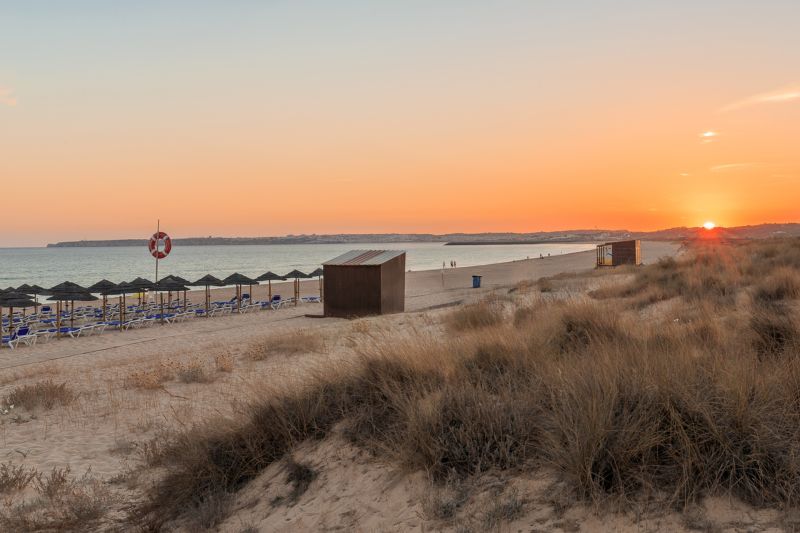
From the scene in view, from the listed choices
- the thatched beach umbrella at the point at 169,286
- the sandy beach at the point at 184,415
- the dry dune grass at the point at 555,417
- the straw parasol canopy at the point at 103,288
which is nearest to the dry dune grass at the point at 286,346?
the sandy beach at the point at 184,415

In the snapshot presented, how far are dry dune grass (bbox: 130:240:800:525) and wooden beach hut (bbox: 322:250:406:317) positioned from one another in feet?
45.1

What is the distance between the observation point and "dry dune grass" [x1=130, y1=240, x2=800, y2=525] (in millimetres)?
3104

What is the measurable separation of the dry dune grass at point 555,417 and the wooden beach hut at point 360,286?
13734mm

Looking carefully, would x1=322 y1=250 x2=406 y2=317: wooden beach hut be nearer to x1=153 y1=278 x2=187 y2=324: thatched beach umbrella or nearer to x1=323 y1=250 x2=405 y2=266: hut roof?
x1=323 y1=250 x2=405 y2=266: hut roof

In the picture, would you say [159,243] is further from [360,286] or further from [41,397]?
[41,397]

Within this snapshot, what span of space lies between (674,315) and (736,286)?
3.69m

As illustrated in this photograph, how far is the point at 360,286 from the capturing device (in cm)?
2008

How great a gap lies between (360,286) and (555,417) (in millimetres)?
16705

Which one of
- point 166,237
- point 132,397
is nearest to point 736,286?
point 132,397

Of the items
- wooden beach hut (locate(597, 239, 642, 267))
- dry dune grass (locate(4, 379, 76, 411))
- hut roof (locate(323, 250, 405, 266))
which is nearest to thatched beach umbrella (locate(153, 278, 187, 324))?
hut roof (locate(323, 250, 405, 266))

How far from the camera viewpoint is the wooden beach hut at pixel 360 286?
19859 mm

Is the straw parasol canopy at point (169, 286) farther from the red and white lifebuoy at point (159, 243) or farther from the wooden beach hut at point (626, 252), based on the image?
the wooden beach hut at point (626, 252)

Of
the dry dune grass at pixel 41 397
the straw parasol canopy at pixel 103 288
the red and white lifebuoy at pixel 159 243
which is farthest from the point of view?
the red and white lifebuoy at pixel 159 243

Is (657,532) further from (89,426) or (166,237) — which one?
(166,237)
